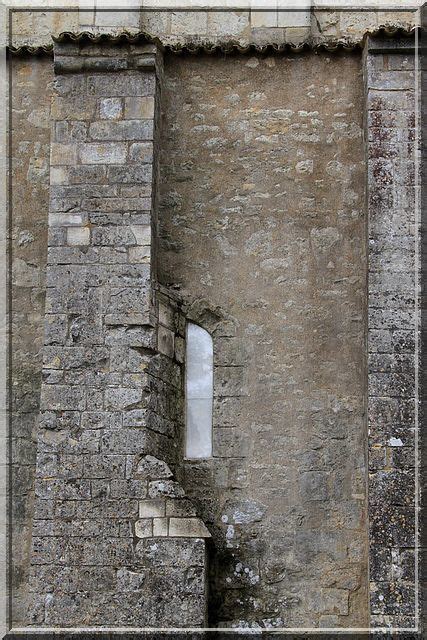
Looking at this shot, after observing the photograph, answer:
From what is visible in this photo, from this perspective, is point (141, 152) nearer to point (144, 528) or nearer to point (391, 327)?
point (391, 327)

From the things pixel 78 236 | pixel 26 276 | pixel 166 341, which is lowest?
pixel 166 341

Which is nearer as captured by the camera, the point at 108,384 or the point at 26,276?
the point at 108,384

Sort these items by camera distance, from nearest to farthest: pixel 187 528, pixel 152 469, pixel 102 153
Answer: pixel 187 528 < pixel 152 469 < pixel 102 153

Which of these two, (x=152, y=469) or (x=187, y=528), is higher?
(x=152, y=469)

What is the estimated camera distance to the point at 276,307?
7.90 meters

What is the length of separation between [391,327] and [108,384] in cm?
180

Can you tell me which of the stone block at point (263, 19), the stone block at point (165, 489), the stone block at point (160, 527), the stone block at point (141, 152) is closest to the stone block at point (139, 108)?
the stone block at point (141, 152)

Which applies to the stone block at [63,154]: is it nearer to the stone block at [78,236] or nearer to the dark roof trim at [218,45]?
the stone block at [78,236]

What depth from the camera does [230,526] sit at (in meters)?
7.65

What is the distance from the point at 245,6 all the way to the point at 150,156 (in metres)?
1.94

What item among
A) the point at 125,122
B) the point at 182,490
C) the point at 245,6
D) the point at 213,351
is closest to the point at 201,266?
the point at 213,351

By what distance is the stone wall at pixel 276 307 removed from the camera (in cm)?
757

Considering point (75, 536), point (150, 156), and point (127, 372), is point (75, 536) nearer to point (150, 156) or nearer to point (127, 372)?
point (127, 372)

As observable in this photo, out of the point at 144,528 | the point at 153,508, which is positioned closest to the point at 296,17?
the point at 153,508
